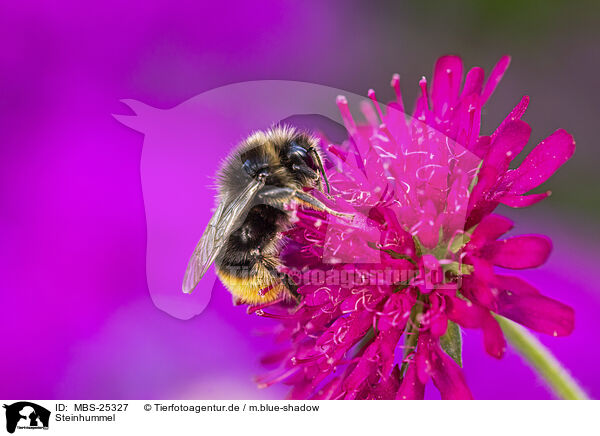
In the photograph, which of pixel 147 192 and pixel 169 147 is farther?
pixel 147 192

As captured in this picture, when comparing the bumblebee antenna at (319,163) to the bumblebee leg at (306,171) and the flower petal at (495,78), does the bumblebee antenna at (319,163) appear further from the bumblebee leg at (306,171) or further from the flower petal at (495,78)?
the flower petal at (495,78)

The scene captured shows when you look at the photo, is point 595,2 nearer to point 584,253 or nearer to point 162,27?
point 584,253

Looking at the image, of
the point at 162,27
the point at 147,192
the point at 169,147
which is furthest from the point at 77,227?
the point at 162,27

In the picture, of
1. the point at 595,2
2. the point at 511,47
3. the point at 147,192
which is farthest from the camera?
the point at 147,192

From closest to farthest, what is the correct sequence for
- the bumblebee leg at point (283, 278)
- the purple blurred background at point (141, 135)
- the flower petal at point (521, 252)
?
1. the flower petal at point (521, 252)
2. the bumblebee leg at point (283, 278)
3. the purple blurred background at point (141, 135)
